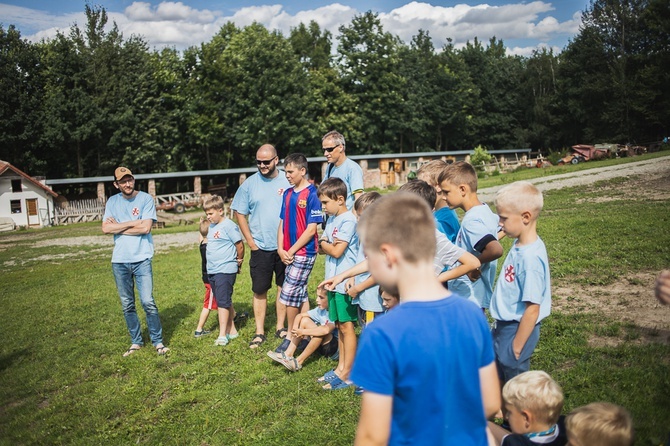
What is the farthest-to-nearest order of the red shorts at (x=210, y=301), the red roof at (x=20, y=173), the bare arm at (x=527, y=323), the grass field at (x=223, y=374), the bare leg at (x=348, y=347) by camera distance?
the red roof at (x=20, y=173) < the red shorts at (x=210, y=301) < the bare leg at (x=348, y=347) < the grass field at (x=223, y=374) < the bare arm at (x=527, y=323)

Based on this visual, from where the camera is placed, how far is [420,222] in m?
2.12

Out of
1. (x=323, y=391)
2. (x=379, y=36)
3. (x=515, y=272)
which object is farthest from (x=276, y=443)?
(x=379, y=36)

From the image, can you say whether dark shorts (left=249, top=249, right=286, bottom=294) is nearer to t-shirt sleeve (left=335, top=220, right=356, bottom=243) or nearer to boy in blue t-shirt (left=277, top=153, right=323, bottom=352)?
boy in blue t-shirt (left=277, top=153, right=323, bottom=352)

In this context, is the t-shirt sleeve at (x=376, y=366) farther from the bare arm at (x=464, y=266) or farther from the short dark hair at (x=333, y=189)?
the short dark hair at (x=333, y=189)

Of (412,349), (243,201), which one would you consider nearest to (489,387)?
(412,349)

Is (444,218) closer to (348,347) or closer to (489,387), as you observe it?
(348,347)

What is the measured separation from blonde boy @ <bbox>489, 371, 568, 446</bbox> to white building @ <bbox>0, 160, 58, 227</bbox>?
43103 millimetres

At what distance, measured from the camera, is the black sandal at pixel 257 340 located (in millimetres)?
7278

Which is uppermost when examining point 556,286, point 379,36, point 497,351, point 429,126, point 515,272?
point 379,36

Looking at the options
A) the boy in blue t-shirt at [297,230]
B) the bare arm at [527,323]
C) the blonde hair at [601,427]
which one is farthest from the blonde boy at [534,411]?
the boy in blue t-shirt at [297,230]

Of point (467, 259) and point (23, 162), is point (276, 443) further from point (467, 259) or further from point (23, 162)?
point (23, 162)

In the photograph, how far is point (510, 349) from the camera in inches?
156

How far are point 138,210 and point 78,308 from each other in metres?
4.66

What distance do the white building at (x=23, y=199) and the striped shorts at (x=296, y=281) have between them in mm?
39248
